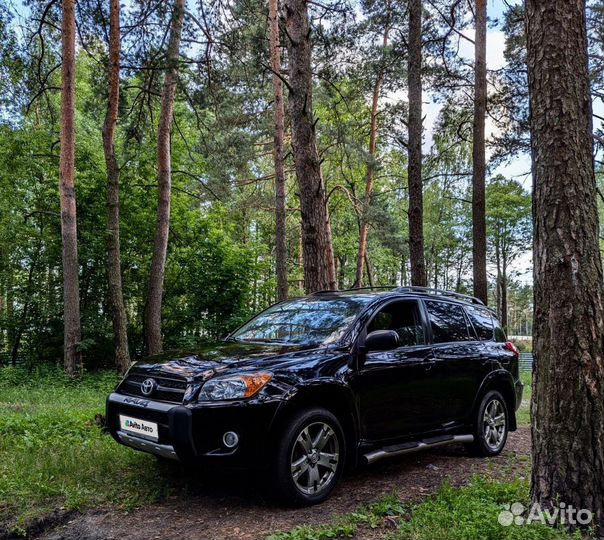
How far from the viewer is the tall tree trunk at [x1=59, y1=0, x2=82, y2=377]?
41.0 ft

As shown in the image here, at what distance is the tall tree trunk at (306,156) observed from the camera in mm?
8539

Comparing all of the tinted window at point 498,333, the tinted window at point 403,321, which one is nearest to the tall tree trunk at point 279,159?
the tinted window at point 498,333

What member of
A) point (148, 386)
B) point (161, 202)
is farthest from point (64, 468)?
point (161, 202)

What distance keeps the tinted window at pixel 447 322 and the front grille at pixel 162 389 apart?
2.96 metres

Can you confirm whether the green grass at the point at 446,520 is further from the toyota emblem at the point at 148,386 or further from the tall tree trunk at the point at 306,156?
the tall tree trunk at the point at 306,156

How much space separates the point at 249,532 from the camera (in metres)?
3.79

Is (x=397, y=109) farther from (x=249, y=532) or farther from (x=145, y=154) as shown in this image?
(x=249, y=532)

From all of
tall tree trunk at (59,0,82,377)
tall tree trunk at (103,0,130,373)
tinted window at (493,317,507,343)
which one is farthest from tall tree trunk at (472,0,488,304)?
tall tree trunk at (59,0,82,377)

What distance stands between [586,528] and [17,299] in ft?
55.5

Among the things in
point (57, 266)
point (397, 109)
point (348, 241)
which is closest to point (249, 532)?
point (57, 266)

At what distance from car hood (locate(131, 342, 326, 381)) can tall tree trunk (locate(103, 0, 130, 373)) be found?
30.6 ft

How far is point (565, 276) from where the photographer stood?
12.4 ft

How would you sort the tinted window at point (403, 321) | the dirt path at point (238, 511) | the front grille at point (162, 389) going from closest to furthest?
the dirt path at point (238, 511) < the front grille at point (162, 389) < the tinted window at point (403, 321)

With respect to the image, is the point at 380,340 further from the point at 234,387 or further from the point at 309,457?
the point at 234,387
